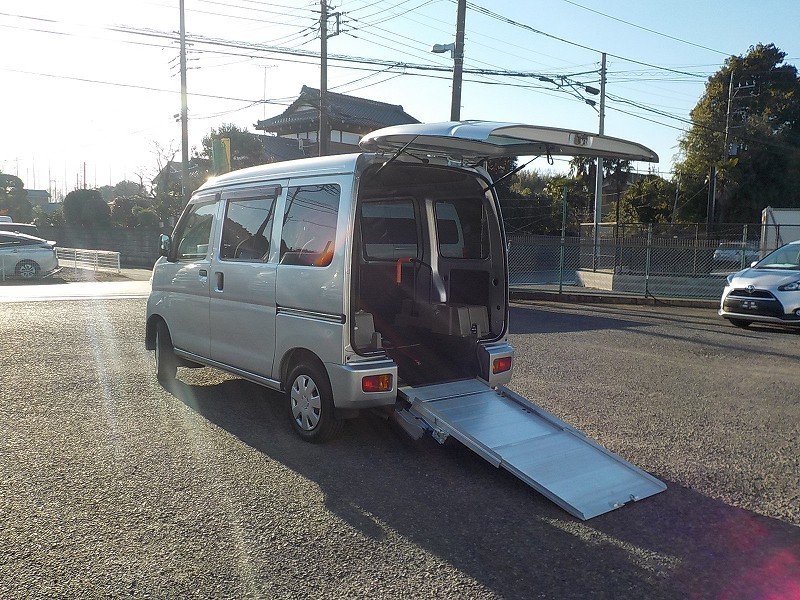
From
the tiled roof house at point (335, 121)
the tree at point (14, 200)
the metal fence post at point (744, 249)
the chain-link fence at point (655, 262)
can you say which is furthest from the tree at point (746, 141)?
the tree at point (14, 200)

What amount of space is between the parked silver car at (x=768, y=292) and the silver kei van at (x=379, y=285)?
7381 millimetres

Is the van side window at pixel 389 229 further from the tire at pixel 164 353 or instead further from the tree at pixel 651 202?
the tree at pixel 651 202

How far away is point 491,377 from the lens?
5.62 metres

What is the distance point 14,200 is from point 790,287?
155 feet

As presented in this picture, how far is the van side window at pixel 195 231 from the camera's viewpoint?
21.4 ft

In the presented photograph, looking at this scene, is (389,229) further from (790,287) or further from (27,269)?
(27,269)

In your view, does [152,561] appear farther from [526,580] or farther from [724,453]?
[724,453]

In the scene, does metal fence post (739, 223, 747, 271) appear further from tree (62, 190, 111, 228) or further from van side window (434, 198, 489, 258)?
tree (62, 190, 111, 228)

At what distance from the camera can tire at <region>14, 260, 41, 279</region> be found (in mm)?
20141

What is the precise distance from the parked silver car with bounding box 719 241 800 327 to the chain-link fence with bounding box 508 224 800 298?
4559mm

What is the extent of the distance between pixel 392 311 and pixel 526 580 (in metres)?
3.13

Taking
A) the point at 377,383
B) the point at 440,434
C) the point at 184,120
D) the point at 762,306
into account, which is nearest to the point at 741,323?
the point at 762,306

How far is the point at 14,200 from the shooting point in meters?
45.4

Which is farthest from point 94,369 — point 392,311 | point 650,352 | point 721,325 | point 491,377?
point 721,325
